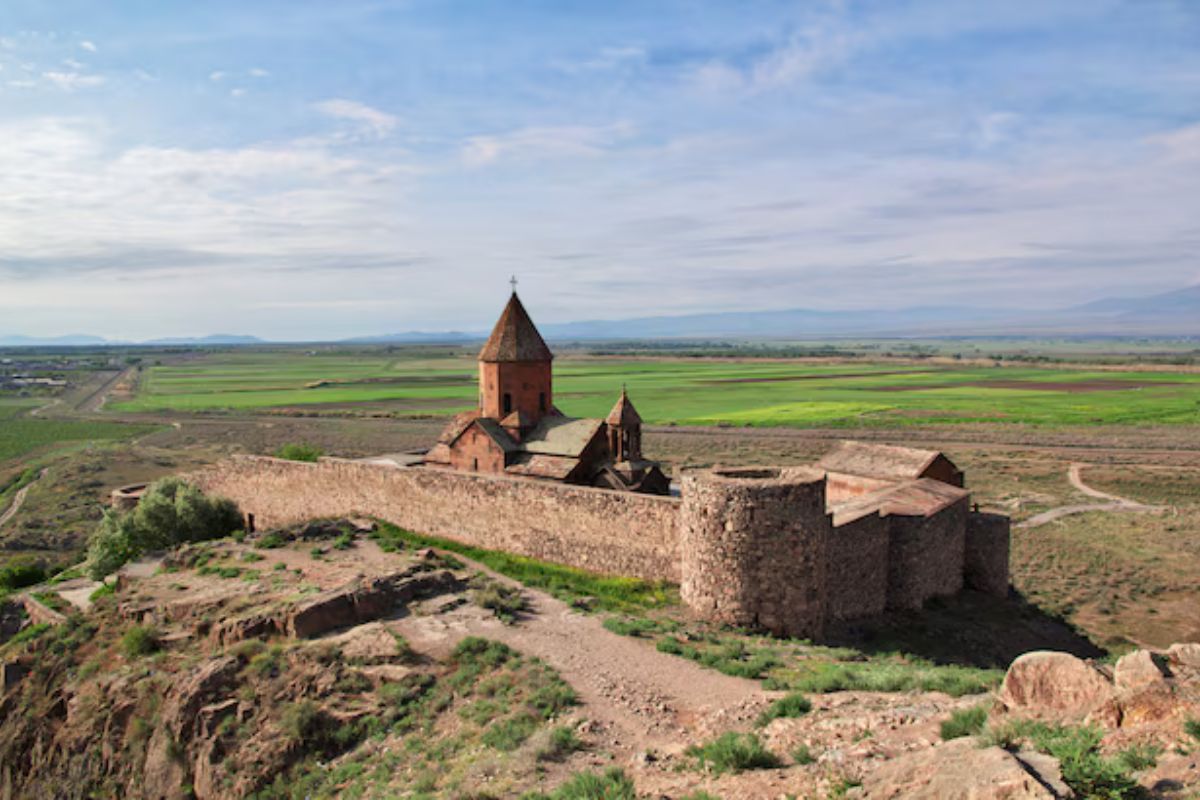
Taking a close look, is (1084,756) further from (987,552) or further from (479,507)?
(479,507)

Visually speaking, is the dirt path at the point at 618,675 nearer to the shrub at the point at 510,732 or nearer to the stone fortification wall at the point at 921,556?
the shrub at the point at 510,732

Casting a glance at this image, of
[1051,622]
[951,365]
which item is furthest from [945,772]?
[951,365]

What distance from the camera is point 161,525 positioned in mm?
22797

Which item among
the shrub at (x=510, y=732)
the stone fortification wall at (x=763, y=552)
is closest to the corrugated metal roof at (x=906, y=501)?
the stone fortification wall at (x=763, y=552)

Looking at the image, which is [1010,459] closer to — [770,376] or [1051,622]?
[1051,622]

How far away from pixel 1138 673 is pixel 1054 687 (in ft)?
2.27

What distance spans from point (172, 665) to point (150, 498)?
11586mm

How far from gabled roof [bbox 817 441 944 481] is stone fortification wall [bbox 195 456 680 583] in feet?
24.5

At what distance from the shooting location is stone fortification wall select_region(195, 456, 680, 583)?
15914mm

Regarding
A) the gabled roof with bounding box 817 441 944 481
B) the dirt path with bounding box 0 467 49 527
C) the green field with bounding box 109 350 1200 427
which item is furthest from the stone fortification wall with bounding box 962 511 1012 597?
the green field with bounding box 109 350 1200 427

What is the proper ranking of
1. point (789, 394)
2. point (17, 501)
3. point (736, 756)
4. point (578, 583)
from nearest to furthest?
point (736, 756), point (578, 583), point (17, 501), point (789, 394)

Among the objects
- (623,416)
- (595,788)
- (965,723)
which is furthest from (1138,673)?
(623,416)

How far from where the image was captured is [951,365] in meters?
127

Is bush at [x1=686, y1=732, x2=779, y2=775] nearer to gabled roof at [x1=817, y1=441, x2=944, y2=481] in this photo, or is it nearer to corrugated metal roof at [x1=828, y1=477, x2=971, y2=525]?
corrugated metal roof at [x1=828, y1=477, x2=971, y2=525]
